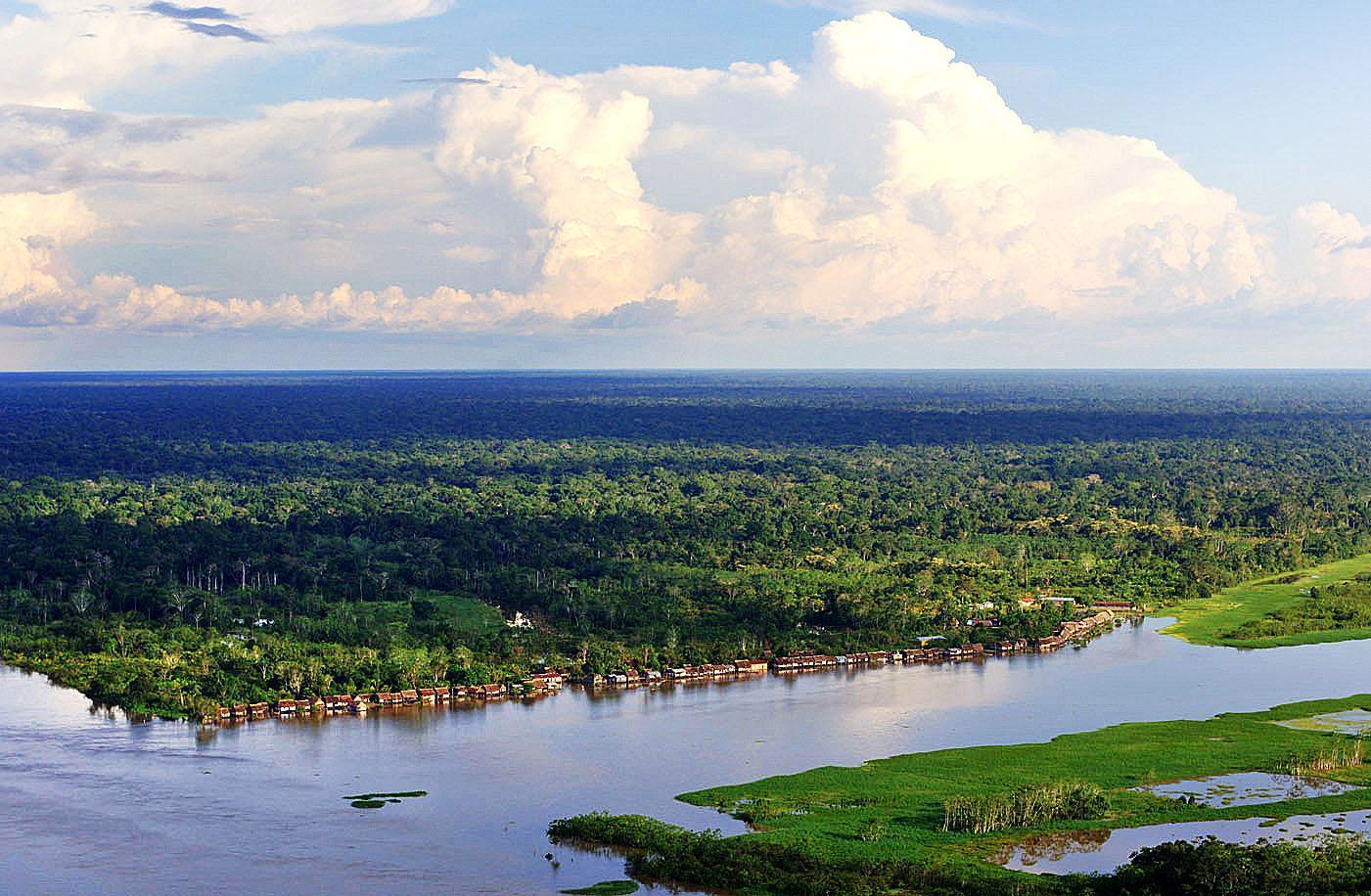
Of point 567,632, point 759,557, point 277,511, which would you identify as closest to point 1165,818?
point 567,632

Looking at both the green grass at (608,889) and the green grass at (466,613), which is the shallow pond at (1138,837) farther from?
the green grass at (466,613)

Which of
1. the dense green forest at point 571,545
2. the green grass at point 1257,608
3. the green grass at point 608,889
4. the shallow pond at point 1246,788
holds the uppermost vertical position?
the dense green forest at point 571,545

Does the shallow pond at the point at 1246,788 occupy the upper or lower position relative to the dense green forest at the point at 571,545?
lower

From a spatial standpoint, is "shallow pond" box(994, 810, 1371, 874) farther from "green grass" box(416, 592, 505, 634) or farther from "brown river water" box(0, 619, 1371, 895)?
"green grass" box(416, 592, 505, 634)

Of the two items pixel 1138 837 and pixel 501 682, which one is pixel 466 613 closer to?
pixel 501 682

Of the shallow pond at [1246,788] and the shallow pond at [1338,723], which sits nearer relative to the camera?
the shallow pond at [1246,788]

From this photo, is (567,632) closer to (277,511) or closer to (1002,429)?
(277,511)

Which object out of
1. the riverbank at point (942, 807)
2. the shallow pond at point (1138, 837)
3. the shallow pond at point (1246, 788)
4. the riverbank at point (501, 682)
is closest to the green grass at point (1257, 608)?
the riverbank at point (501, 682)

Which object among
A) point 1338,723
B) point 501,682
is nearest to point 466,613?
point 501,682
